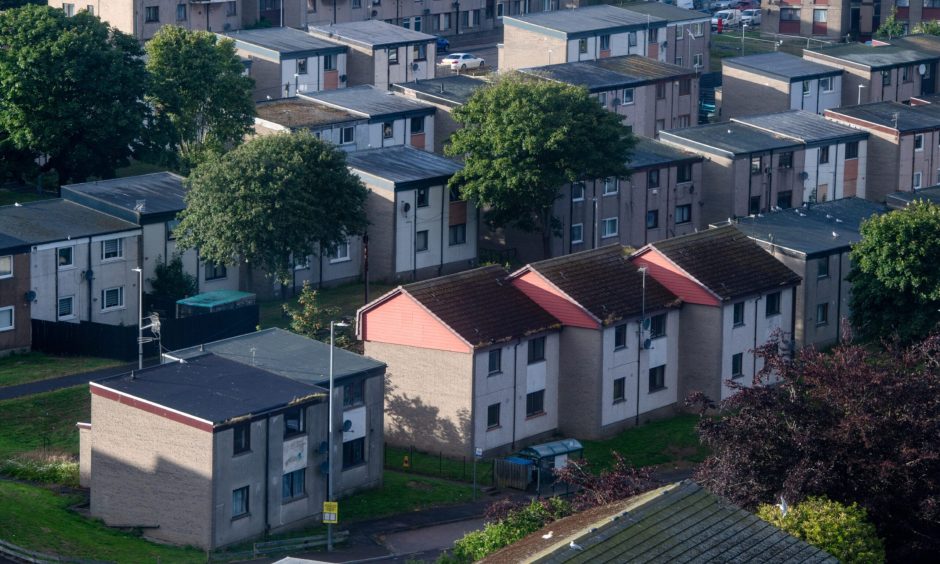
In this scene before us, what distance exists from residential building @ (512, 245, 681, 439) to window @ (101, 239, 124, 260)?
1873cm

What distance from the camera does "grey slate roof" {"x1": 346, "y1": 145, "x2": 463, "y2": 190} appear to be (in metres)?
99.9

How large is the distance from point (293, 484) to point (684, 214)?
44.9 metres

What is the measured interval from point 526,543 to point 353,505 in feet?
71.5

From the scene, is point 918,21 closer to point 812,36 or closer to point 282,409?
point 812,36

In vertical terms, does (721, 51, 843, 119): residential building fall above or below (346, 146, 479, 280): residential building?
above

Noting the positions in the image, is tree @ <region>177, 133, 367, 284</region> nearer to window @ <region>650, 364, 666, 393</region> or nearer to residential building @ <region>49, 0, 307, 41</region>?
window @ <region>650, 364, 666, 393</region>

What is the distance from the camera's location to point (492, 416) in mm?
82000

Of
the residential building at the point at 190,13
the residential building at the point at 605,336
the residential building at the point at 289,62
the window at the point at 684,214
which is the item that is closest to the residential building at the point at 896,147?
the window at the point at 684,214

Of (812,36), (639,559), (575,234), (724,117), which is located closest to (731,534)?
(639,559)

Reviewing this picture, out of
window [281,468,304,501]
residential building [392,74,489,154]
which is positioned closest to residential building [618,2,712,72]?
residential building [392,74,489,154]

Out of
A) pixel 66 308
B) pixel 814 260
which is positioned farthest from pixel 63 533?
pixel 814 260


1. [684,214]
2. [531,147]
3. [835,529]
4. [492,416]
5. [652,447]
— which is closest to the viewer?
[835,529]

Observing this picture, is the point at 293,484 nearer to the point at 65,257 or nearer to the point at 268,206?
the point at 268,206

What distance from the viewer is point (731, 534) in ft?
173
